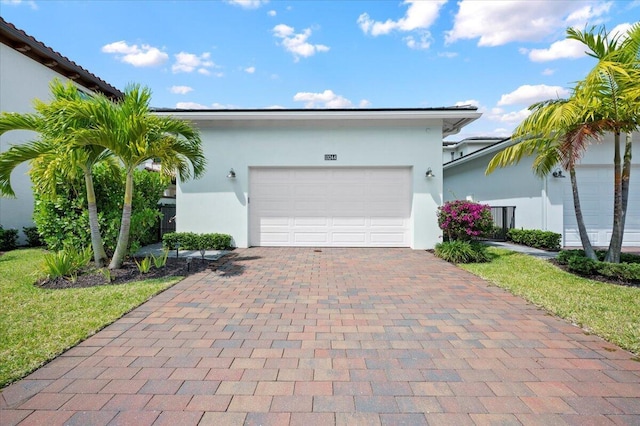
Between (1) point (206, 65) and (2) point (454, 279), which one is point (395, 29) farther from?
(2) point (454, 279)

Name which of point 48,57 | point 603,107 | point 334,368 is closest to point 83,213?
point 334,368

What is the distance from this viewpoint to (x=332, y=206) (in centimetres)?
955

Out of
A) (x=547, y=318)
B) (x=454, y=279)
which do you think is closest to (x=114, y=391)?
(x=547, y=318)

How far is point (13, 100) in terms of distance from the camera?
911cm

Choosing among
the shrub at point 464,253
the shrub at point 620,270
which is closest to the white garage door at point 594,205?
the shrub at point 464,253

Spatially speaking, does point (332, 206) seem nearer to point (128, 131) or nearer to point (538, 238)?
point (128, 131)

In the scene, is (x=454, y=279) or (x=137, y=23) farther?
(x=137, y=23)

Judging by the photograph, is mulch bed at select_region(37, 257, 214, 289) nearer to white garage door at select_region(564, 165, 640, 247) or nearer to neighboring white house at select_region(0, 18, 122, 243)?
neighboring white house at select_region(0, 18, 122, 243)

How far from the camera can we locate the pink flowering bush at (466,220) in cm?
753

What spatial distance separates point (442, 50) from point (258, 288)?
30.3 ft

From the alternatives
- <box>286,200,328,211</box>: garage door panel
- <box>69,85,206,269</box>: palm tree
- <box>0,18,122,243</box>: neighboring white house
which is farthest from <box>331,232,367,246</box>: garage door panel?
<box>0,18,122,243</box>: neighboring white house

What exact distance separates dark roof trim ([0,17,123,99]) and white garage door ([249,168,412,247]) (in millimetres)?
7160

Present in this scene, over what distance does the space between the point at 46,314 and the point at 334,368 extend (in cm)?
372

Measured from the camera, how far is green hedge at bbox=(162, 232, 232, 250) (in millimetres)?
9000
